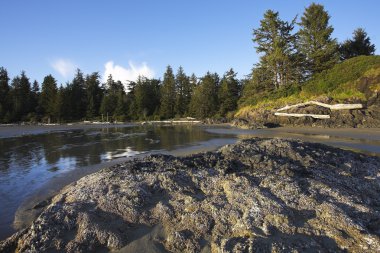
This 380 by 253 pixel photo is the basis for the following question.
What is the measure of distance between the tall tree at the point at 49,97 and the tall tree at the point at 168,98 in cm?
2314

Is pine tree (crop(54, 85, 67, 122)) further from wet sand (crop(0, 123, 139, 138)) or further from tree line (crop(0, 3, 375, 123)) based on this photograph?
wet sand (crop(0, 123, 139, 138))

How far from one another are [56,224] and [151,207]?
65.2 inches

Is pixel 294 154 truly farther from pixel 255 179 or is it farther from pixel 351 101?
pixel 351 101

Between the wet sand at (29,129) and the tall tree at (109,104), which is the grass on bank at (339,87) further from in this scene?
the tall tree at (109,104)

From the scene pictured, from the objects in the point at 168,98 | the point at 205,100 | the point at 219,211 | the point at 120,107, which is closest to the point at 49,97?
the point at 120,107

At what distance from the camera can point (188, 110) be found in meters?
62.0

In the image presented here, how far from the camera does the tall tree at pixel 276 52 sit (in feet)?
131

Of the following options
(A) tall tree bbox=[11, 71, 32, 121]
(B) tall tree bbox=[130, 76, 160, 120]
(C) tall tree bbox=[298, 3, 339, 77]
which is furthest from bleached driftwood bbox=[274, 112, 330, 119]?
(A) tall tree bbox=[11, 71, 32, 121]

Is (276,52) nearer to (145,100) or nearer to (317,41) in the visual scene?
(317,41)

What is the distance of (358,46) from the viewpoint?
139ft

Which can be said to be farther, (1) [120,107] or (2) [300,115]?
(1) [120,107]

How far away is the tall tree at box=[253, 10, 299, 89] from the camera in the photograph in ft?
131

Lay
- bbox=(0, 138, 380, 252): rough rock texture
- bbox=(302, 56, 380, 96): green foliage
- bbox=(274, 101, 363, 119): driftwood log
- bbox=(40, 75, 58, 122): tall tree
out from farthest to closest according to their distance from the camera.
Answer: bbox=(40, 75, 58, 122): tall tree, bbox=(302, 56, 380, 96): green foliage, bbox=(274, 101, 363, 119): driftwood log, bbox=(0, 138, 380, 252): rough rock texture

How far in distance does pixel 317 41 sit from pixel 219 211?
4038cm
